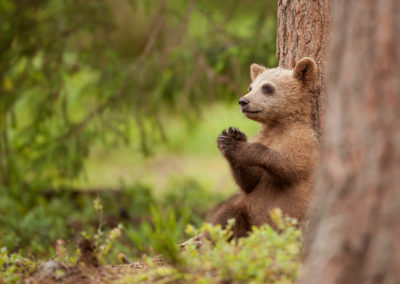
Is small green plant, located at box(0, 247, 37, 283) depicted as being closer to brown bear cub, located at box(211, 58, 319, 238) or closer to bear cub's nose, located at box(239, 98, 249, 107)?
brown bear cub, located at box(211, 58, 319, 238)

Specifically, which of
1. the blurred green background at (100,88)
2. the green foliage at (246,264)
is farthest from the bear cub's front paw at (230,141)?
the blurred green background at (100,88)

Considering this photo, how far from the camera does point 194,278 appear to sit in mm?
3160

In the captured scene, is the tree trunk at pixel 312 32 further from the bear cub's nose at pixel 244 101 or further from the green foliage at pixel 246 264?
the green foliage at pixel 246 264

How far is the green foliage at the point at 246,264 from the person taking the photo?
121 inches

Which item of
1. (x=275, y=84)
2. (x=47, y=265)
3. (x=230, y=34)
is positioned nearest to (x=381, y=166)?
(x=47, y=265)

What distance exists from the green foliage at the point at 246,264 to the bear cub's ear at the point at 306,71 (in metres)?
1.89

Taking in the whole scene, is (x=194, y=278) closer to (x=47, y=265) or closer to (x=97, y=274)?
(x=97, y=274)

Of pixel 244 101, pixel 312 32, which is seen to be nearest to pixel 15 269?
pixel 244 101

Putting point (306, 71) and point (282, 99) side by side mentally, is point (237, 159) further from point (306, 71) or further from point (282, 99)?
point (306, 71)

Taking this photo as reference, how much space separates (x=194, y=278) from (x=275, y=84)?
2.32 metres

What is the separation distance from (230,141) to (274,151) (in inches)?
16.6

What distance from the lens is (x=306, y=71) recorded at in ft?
15.9

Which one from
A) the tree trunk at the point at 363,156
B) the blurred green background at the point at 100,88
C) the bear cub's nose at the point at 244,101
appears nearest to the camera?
the tree trunk at the point at 363,156

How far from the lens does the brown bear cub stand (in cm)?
455
